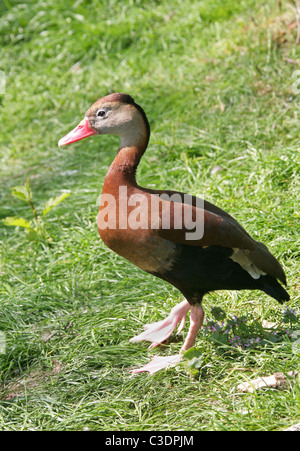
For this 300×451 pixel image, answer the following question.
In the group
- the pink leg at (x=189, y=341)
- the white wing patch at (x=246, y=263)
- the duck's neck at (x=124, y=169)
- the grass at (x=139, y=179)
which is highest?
the duck's neck at (x=124, y=169)

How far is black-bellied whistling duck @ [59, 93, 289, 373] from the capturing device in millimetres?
2623

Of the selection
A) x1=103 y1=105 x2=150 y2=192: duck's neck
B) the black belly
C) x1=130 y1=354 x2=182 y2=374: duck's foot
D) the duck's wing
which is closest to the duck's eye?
x1=103 y1=105 x2=150 y2=192: duck's neck

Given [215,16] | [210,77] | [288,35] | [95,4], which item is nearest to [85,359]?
[210,77]

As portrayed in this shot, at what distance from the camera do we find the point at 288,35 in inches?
201

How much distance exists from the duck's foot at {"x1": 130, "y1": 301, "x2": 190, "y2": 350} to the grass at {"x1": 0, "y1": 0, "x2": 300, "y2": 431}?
6 centimetres

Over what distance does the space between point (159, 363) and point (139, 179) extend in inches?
76.5

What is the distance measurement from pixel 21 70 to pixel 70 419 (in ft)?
15.6

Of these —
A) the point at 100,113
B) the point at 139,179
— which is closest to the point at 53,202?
the point at 139,179

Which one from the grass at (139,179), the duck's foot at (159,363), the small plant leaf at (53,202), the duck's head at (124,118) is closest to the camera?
the grass at (139,179)

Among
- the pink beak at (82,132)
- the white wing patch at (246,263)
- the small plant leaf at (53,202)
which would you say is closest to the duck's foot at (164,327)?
the white wing patch at (246,263)

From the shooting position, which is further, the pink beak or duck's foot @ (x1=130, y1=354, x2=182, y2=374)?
the pink beak

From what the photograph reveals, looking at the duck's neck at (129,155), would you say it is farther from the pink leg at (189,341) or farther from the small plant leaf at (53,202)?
the small plant leaf at (53,202)

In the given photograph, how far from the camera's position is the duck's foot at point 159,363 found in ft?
8.95

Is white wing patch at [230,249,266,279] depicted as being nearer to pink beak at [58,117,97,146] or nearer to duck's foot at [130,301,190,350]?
duck's foot at [130,301,190,350]
